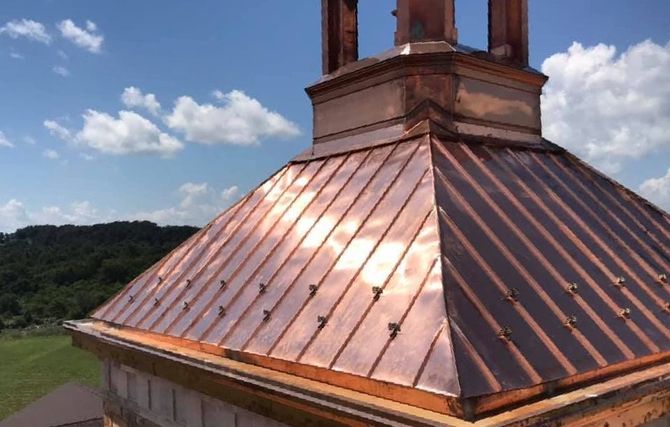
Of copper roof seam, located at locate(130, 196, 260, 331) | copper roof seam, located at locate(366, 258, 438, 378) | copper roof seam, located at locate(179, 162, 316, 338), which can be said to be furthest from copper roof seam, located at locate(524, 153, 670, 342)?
copper roof seam, located at locate(130, 196, 260, 331)

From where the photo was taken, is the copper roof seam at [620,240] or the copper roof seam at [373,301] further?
the copper roof seam at [620,240]

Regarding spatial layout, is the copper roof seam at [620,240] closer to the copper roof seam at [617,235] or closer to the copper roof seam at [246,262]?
Answer: the copper roof seam at [617,235]

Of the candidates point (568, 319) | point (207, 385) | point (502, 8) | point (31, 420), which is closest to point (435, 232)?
point (568, 319)

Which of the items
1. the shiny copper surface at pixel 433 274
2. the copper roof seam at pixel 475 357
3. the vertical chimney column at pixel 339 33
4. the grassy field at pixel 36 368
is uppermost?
the vertical chimney column at pixel 339 33

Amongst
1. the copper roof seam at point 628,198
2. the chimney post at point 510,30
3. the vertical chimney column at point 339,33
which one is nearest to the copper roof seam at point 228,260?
the vertical chimney column at point 339,33

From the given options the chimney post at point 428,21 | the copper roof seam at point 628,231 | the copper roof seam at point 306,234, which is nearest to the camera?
the copper roof seam at point 306,234

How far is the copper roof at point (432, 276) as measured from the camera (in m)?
3.44

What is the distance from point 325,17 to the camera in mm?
7520

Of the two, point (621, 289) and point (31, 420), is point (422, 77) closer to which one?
point (621, 289)

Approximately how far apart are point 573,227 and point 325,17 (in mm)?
4286

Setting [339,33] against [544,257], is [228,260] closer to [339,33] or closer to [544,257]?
[544,257]

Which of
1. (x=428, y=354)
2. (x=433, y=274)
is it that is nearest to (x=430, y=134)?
(x=433, y=274)

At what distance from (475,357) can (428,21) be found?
4054mm

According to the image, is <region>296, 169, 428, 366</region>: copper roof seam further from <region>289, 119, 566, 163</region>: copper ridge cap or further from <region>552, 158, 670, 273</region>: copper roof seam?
<region>552, 158, 670, 273</region>: copper roof seam
